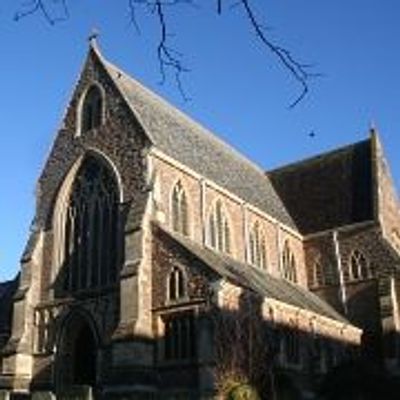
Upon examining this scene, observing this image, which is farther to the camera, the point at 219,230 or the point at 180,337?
the point at 219,230

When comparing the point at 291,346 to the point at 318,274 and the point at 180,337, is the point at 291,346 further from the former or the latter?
the point at 318,274

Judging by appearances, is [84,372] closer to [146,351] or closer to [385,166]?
[146,351]

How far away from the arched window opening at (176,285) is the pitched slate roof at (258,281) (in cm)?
91

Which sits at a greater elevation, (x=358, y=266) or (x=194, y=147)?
(x=194, y=147)

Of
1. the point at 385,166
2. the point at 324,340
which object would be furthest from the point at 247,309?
the point at 385,166

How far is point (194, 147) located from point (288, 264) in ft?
26.9

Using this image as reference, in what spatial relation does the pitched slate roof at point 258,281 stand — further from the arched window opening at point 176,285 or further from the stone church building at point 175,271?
the arched window opening at point 176,285

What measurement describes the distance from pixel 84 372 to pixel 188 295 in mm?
5915

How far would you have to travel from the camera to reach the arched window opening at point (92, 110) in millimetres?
29641

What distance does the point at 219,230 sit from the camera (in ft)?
98.8

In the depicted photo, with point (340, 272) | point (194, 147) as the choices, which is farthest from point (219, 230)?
point (340, 272)

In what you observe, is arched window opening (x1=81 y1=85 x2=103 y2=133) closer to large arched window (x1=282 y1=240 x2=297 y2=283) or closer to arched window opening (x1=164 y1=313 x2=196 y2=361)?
arched window opening (x1=164 y1=313 x2=196 y2=361)

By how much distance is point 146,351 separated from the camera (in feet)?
75.4

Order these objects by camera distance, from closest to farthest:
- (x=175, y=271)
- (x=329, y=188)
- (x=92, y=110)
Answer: (x=175, y=271) → (x=92, y=110) → (x=329, y=188)
